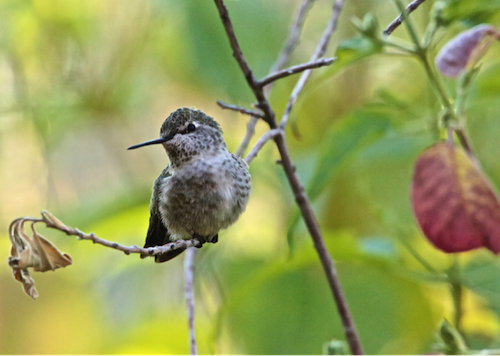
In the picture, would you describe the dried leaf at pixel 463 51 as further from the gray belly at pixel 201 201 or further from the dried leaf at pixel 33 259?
the dried leaf at pixel 33 259

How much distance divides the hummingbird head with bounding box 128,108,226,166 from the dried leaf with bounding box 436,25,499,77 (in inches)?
26.2

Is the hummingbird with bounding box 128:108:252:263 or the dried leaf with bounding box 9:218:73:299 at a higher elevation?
the hummingbird with bounding box 128:108:252:263

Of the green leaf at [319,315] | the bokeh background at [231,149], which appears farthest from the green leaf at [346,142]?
the green leaf at [319,315]

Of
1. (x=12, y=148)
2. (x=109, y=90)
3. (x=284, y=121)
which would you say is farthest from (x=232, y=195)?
(x=12, y=148)

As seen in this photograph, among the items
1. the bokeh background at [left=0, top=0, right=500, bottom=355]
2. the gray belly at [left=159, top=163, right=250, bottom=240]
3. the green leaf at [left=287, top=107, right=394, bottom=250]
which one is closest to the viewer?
the green leaf at [left=287, top=107, right=394, bottom=250]

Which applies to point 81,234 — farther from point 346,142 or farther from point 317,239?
point 346,142

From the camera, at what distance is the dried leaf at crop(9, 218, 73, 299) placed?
0.78 meters

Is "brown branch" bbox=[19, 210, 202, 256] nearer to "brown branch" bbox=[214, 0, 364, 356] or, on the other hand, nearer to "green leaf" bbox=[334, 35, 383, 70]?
"brown branch" bbox=[214, 0, 364, 356]

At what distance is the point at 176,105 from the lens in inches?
121

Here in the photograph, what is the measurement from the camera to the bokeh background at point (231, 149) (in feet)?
6.39

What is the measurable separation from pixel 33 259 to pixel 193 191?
0.65m

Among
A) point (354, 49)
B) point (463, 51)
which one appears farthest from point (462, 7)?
point (354, 49)

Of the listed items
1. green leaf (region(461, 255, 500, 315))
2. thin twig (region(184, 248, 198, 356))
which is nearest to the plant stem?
green leaf (region(461, 255, 500, 315))

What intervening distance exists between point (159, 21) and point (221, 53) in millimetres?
648
